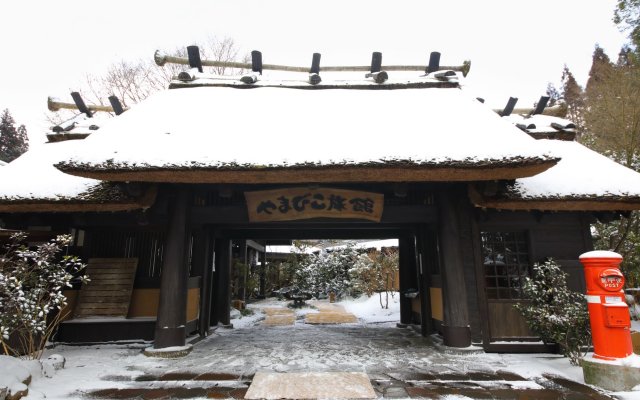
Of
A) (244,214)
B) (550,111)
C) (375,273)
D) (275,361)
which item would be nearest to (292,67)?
(244,214)

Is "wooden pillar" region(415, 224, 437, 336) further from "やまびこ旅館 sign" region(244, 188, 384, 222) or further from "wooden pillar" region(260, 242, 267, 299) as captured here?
"wooden pillar" region(260, 242, 267, 299)

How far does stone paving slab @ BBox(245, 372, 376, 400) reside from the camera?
13.8ft

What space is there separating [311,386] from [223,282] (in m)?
6.41

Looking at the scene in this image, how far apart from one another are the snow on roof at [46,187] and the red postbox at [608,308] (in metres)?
7.23

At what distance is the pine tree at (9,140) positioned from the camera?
84.8ft

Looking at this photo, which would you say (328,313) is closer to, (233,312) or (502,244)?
(233,312)

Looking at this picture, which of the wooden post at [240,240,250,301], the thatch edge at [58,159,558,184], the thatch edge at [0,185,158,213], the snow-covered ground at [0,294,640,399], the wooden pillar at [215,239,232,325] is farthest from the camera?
the wooden post at [240,240,250,301]

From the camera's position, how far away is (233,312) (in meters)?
13.1

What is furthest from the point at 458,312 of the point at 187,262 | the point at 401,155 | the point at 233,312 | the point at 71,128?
the point at 71,128

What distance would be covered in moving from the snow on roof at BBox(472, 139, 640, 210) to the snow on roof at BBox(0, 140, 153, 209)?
681 centimetres

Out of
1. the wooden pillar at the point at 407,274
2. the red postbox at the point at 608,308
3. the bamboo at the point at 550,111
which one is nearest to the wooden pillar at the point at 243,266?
the wooden pillar at the point at 407,274

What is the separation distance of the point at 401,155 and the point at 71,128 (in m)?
9.17

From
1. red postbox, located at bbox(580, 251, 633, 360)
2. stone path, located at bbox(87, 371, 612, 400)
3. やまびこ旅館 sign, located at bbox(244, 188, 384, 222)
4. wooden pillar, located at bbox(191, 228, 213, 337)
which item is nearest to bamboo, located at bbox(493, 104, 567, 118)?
やまびこ旅館 sign, located at bbox(244, 188, 384, 222)

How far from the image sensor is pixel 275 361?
19.4ft
